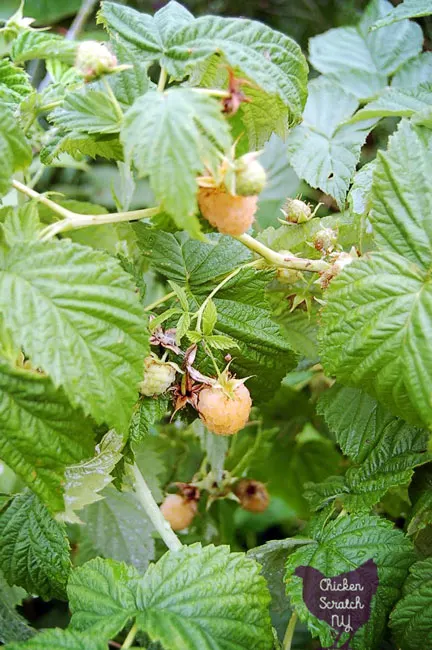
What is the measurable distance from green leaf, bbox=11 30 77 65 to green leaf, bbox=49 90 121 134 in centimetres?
11

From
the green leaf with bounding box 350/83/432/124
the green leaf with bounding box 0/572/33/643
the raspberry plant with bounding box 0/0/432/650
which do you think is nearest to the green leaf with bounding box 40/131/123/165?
the raspberry plant with bounding box 0/0/432/650

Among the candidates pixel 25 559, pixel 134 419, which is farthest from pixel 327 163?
pixel 25 559

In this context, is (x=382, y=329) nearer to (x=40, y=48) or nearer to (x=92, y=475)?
(x=92, y=475)

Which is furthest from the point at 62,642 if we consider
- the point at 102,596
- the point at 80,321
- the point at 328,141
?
the point at 328,141

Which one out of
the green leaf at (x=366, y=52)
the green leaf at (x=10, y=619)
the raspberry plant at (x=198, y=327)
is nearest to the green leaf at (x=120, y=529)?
the raspberry plant at (x=198, y=327)

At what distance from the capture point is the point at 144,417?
0.82m

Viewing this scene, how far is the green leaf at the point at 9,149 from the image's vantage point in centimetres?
70

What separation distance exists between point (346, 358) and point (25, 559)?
→ 1.53 feet

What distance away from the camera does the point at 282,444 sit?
1459 millimetres

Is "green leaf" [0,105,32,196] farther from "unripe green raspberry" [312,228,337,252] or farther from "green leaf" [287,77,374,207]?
"green leaf" [287,77,374,207]

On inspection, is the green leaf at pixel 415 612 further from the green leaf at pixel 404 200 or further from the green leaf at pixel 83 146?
the green leaf at pixel 83 146

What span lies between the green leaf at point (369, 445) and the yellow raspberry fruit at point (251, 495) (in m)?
0.30

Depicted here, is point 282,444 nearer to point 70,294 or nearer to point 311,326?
point 311,326

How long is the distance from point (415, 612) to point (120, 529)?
50 cm
